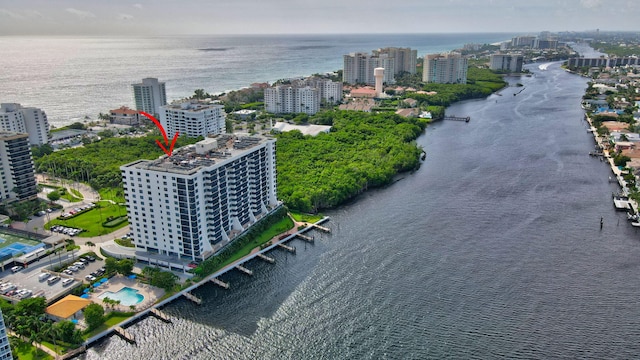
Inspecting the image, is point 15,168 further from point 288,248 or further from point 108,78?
point 108,78

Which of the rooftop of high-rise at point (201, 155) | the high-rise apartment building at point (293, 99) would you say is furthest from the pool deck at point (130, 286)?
the high-rise apartment building at point (293, 99)

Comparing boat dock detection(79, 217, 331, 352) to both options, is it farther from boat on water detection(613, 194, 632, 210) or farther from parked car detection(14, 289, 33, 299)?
boat on water detection(613, 194, 632, 210)

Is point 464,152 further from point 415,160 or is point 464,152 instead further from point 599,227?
point 599,227

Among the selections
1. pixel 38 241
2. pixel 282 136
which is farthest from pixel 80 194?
pixel 282 136

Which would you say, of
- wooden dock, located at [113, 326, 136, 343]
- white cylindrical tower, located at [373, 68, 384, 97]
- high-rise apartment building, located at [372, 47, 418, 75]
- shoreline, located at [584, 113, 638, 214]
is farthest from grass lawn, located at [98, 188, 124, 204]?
high-rise apartment building, located at [372, 47, 418, 75]

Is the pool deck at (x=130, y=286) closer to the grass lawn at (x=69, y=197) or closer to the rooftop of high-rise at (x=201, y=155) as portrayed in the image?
the rooftop of high-rise at (x=201, y=155)
